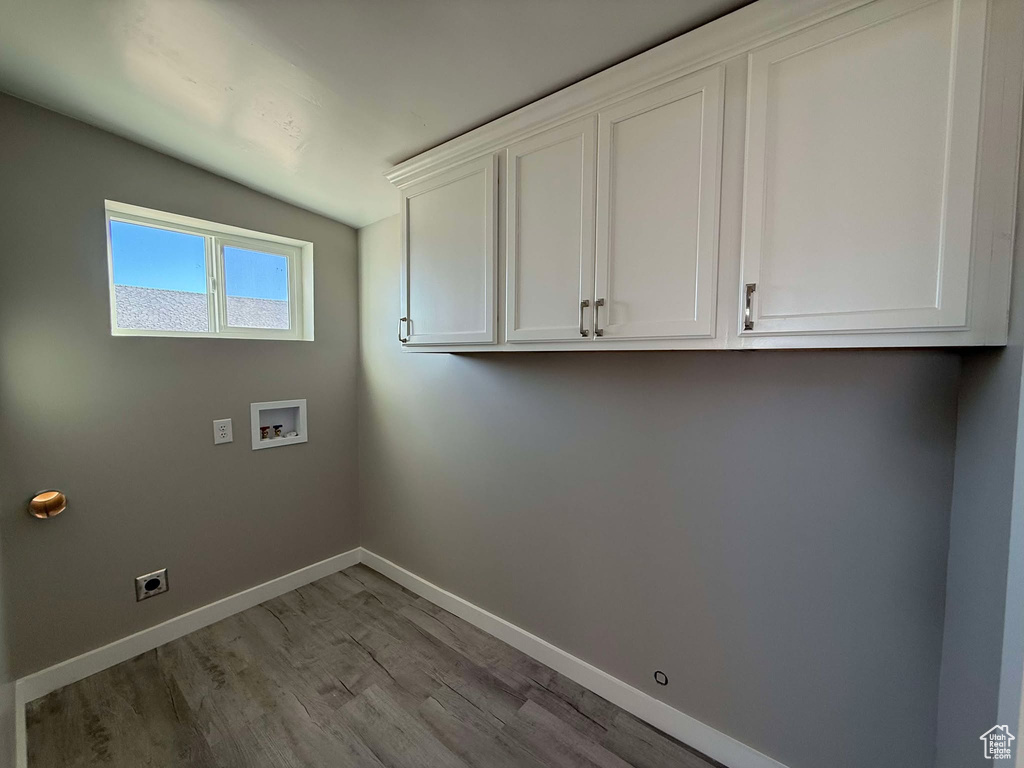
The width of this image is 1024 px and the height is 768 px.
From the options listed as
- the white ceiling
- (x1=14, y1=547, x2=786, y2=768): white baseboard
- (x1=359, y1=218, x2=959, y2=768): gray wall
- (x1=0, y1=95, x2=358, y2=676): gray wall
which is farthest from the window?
(x1=14, y1=547, x2=786, y2=768): white baseboard

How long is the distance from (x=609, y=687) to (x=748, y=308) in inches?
65.2

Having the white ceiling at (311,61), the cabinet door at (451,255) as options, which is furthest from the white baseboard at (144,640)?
the white ceiling at (311,61)

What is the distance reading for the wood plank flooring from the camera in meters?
1.45

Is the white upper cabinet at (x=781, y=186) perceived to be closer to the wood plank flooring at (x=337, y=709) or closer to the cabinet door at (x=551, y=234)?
the cabinet door at (x=551, y=234)

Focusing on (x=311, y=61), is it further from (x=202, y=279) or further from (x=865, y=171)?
(x=865, y=171)

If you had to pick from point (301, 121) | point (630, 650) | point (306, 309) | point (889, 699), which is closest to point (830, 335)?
point (889, 699)

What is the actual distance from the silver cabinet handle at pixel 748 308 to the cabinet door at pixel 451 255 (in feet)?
2.90

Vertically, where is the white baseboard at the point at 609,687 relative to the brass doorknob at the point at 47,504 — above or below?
below

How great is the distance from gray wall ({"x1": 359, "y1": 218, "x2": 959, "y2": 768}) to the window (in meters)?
1.26

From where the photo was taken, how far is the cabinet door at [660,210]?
109 cm

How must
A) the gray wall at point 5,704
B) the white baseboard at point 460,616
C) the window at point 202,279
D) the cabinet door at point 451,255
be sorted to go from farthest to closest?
the window at point 202,279 → the cabinet door at point 451,255 → the white baseboard at point 460,616 → the gray wall at point 5,704

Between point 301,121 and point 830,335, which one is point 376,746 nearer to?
point 830,335

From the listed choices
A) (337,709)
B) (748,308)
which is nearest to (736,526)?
(748,308)

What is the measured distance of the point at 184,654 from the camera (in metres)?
1.93
